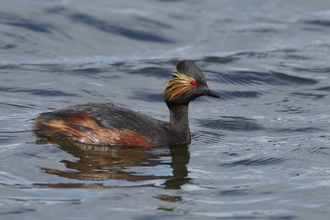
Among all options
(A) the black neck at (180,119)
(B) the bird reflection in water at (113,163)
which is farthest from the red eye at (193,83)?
(B) the bird reflection in water at (113,163)

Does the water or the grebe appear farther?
the grebe

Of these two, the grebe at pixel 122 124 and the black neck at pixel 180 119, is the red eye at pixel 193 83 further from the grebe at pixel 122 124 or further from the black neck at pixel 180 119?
the black neck at pixel 180 119

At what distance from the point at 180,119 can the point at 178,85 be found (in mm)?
571

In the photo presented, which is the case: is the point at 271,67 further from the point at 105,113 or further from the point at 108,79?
the point at 105,113

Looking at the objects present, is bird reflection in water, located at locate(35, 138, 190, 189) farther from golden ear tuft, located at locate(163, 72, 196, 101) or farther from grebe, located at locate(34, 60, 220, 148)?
golden ear tuft, located at locate(163, 72, 196, 101)

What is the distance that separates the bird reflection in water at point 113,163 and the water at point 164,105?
0.02 meters

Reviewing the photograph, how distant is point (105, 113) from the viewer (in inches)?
397

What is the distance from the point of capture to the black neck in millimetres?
10602

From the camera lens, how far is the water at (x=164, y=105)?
815cm

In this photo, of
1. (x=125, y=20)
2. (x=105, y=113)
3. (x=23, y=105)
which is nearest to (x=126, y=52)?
(x=125, y=20)

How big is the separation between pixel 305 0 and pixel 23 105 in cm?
1139

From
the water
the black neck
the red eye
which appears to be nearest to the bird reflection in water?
the water

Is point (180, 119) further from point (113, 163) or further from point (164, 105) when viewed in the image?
point (164, 105)

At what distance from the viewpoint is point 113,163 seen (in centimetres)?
938
